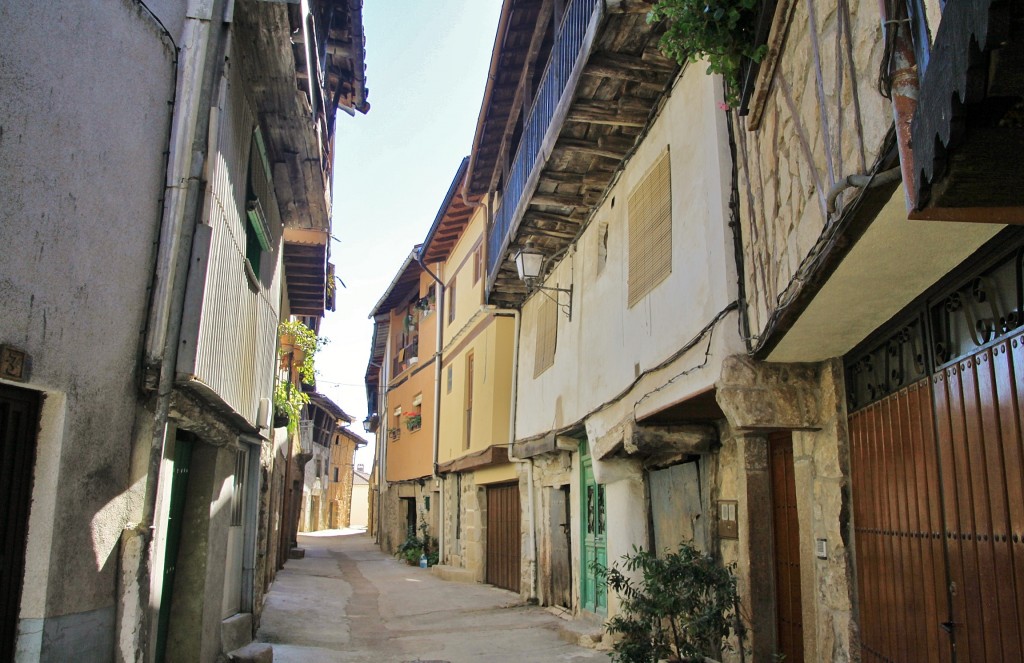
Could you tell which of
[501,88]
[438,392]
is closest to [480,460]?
[438,392]

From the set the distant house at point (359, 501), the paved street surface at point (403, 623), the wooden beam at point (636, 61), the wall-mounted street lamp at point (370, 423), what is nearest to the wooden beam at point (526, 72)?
the wooden beam at point (636, 61)

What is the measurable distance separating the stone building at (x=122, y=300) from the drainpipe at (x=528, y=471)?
20.2 feet

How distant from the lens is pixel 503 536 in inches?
564

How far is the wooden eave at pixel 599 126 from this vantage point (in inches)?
251

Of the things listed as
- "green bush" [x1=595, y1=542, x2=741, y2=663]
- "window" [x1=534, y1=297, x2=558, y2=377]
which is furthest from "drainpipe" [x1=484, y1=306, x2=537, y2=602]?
"green bush" [x1=595, y1=542, x2=741, y2=663]

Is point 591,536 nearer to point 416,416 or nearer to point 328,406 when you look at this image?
point 416,416

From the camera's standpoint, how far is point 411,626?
10.3 meters

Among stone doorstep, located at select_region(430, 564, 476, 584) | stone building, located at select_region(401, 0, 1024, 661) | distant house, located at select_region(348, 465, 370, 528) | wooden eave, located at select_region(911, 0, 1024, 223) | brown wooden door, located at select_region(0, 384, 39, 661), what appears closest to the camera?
wooden eave, located at select_region(911, 0, 1024, 223)

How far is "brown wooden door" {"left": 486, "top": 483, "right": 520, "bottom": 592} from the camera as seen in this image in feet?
45.0

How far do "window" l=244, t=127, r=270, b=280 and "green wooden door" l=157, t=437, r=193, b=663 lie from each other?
1670 mm

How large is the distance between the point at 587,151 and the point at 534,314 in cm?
452

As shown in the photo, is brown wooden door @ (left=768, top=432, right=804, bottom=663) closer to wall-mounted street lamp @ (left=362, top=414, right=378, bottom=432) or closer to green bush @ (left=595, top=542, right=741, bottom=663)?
green bush @ (left=595, top=542, right=741, bottom=663)

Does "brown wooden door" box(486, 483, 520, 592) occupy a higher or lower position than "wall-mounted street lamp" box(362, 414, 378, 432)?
lower

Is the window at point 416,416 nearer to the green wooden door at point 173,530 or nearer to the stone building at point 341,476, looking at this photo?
the green wooden door at point 173,530
